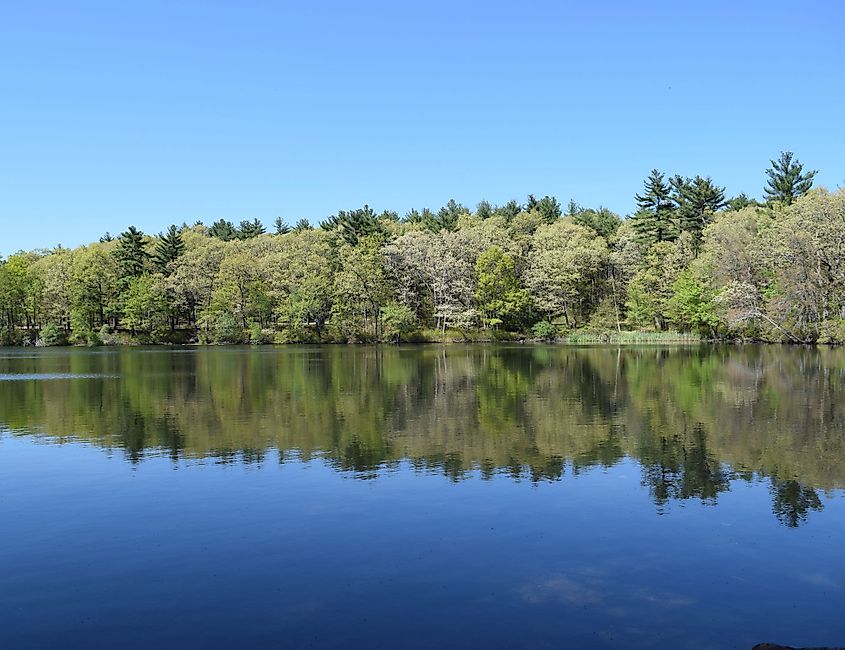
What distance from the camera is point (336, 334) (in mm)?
111625

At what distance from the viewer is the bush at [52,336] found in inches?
4508

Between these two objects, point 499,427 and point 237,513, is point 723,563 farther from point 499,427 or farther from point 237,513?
point 499,427

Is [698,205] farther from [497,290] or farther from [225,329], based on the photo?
[225,329]

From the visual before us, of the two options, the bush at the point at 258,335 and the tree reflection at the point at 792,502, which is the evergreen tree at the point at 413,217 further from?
the tree reflection at the point at 792,502

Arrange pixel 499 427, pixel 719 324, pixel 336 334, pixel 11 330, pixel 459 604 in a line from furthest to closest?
pixel 11 330 → pixel 336 334 → pixel 719 324 → pixel 499 427 → pixel 459 604

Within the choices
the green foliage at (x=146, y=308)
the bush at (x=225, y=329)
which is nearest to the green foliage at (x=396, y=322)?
the bush at (x=225, y=329)

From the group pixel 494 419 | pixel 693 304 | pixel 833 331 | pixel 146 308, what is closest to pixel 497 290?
pixel 693 304

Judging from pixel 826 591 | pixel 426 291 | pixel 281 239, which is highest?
pixel 281 239

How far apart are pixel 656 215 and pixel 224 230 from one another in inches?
3676

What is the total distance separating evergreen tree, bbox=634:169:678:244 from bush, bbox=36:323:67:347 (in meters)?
90.5

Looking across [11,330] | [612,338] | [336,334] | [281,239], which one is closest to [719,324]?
[612,338]

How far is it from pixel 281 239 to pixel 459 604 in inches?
4768

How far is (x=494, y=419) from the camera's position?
28656 mm

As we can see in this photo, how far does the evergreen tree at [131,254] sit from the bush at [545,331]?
64327 millimetres
